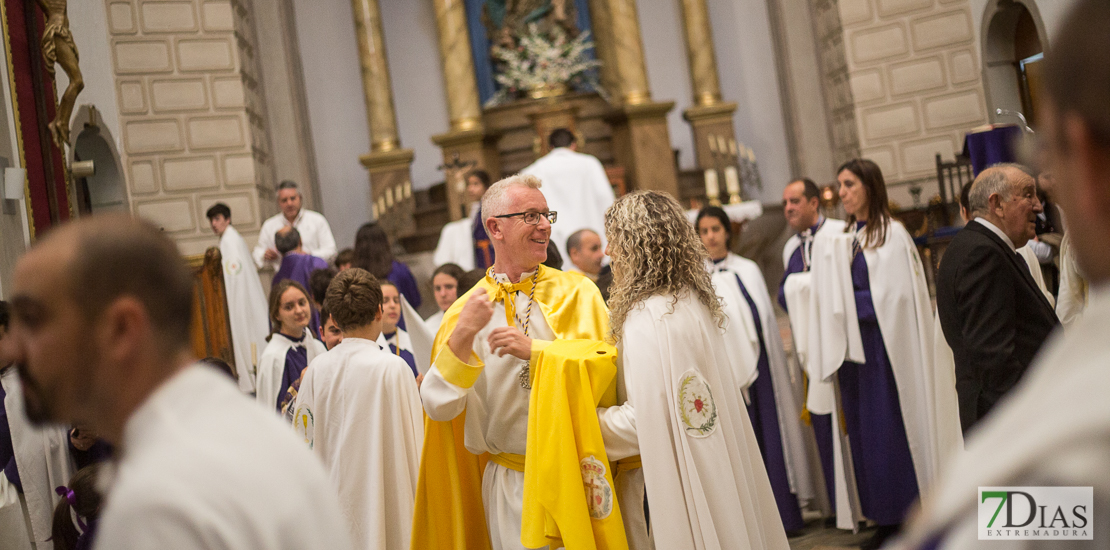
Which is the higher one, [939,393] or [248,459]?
[248,459]

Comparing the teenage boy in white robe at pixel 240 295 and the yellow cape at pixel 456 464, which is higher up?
the teenage boy in white robe at pixel 240 295

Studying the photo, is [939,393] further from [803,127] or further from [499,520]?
[803,127]

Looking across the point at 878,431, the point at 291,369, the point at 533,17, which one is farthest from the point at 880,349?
the point at 533,17

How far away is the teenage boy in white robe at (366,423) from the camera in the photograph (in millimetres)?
3445

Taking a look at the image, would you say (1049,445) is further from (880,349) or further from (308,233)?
(308,233)

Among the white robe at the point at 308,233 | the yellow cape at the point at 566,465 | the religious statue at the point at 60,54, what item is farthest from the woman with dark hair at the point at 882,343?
the religious statue at the point at 60,54

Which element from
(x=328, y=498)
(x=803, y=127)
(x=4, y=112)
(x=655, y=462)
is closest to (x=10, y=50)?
(x=4, y=112)

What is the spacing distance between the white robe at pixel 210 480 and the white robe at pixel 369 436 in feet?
6.84

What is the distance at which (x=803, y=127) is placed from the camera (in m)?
12.3

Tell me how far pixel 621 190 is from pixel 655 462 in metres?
7.92

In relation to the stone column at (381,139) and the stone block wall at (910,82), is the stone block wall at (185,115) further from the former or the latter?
the stone block wall at (910,82)

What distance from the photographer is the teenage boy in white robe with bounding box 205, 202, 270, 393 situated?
324 inches

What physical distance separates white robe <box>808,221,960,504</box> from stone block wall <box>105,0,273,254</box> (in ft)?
23.9

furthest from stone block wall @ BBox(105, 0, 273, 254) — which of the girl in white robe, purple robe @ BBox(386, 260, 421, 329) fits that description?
the girl in white robe
